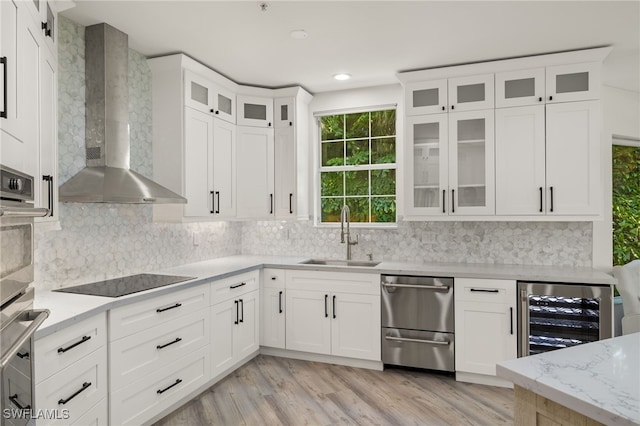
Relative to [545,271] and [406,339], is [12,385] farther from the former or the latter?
[545,271]

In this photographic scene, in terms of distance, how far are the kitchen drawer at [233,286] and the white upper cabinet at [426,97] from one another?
214cm

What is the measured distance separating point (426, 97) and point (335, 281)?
1.90 metres

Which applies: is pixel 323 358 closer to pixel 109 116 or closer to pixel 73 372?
pixel 73 372

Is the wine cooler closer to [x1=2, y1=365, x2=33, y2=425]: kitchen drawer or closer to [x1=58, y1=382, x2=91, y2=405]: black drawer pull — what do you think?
[x1=58, y1=382, x2=91, y2=405]: black drawer pull

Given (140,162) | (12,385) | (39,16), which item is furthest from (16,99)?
(140,162)

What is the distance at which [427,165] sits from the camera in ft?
12.4

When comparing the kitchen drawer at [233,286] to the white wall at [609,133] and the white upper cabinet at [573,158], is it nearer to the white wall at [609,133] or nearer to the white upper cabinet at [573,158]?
the white upper cabinet at [573,158]

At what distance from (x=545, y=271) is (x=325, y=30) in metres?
2.62

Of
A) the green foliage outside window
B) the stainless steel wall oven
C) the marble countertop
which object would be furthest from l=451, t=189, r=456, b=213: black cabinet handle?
A: the stainless steel wall oven

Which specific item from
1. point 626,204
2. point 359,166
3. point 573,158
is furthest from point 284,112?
point 626,204

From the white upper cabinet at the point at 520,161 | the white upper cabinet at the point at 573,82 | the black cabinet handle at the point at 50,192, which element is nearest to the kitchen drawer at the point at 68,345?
the black cabinet handle at the point at 50,192

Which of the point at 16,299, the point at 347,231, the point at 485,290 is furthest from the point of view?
the point at 347,231

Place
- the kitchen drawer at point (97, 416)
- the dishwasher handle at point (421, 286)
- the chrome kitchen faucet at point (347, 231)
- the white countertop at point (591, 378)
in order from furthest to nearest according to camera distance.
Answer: the chrome kitchen faucet at point (347, 231) → the dishwasher handle at point (421, 286) → the kitchen drawer at point (97, 416) → the white countertop at point (591, 378)

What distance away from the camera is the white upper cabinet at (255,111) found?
13.6ft
